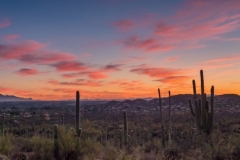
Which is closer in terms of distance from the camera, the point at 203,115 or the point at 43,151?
the point at 43,151

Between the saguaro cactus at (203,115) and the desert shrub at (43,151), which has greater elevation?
the saguaro cactus at (203,115)

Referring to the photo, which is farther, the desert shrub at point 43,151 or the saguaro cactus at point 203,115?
the saguaro cactus at point 203,115

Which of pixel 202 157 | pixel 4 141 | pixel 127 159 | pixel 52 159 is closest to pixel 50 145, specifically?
pixel 52 159

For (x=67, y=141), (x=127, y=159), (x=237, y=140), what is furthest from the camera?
(x=237, y=140)

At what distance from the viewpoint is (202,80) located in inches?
795

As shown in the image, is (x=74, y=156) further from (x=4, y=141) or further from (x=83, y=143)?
(x=4, y=141)

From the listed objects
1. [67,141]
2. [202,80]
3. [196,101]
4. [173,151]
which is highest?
[202,80]

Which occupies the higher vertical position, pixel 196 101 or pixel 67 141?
pixel 196 101

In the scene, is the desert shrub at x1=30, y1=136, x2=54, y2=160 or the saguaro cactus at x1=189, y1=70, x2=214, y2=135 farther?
the saguaro cactus at x1=189, y1=70, x2=214, y2=135

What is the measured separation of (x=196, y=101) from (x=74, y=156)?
8919 mm

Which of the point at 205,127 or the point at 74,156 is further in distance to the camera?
the point at 205,127

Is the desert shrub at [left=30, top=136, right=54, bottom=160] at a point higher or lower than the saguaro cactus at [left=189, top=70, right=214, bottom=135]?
lower

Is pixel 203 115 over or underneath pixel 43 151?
over

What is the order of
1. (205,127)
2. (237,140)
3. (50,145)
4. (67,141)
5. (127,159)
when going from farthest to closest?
(205,127), (237,140), (50,145), (67,141), (127,159)
